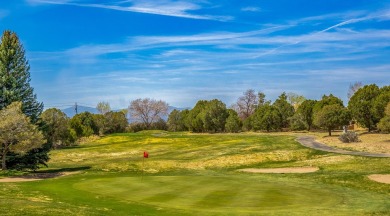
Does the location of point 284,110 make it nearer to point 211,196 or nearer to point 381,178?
point 381,178

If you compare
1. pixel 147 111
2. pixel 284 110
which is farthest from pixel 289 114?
pixel 147 111

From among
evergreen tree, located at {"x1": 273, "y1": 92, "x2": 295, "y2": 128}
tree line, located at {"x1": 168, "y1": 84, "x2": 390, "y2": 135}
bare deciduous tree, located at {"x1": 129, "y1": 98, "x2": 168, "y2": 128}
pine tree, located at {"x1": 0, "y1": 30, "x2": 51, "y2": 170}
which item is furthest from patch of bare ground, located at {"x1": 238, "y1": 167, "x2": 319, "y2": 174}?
bare deciduous tree, located at {"x1": 129, "y1": 98, "x2": 168, "y2": 128}

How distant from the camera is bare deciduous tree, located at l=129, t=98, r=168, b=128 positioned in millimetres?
192125

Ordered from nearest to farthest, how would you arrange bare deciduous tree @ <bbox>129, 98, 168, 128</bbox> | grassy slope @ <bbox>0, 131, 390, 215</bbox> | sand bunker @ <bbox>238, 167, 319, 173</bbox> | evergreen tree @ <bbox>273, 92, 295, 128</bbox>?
grassy slope @ <bbox>0, 131, 390, 215</bbox> → sand bunker @ <bbox>238, 167, 319, 173</bbox> → evergreen tree @ <bbox>273, 92, 295, 128</bbox> → bare deciduous tree @ <bbox>129, 98, 168, 128</bbox>

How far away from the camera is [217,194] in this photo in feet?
88.7

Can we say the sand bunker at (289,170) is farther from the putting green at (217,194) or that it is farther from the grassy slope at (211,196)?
the putting green at (217,194)

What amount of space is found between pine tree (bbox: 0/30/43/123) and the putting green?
81.4ft

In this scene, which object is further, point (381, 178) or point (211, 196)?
point (381, 178)

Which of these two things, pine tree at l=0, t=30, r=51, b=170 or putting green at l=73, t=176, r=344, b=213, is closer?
putting green at l=73, t=176, r=344, b=213

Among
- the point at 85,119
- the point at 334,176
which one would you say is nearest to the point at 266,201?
the point at 334,176

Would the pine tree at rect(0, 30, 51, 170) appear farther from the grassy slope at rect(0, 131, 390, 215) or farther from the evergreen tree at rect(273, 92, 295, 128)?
the evergreen tree at rect(273, 92, 295, 128)

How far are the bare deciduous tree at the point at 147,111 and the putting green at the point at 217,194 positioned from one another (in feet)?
520

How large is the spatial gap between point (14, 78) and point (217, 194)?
37.9 metres

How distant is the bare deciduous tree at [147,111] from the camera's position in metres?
192
